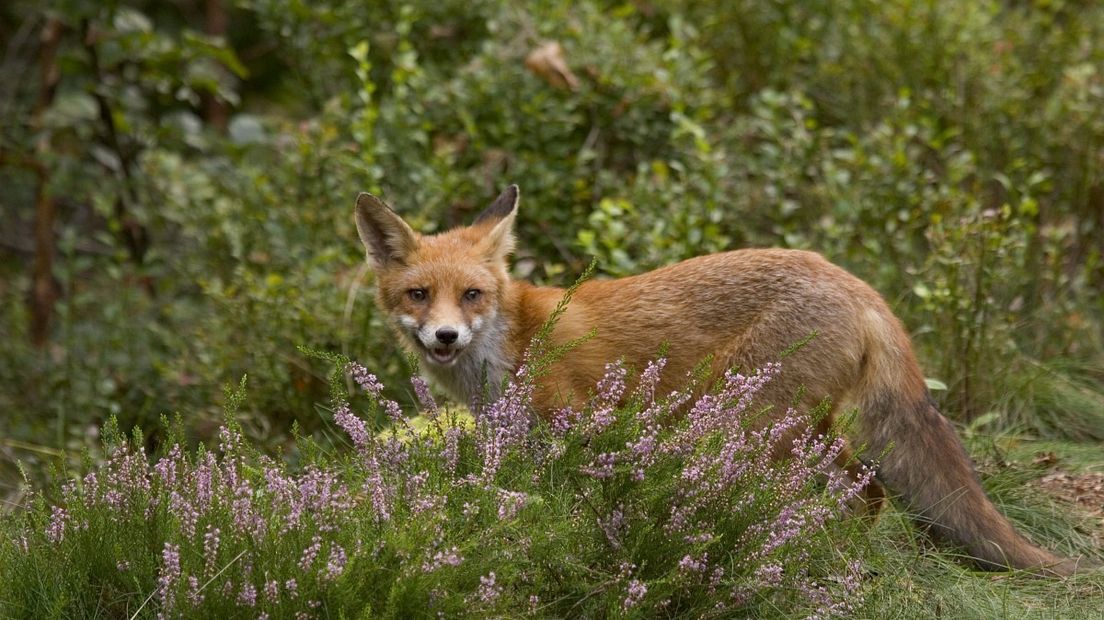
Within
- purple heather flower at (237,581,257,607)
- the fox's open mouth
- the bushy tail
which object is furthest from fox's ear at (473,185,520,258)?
purple heather flower at (237,581,257,607)

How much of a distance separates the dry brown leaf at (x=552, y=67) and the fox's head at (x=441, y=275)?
7.35ft

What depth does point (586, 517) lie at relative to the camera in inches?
149

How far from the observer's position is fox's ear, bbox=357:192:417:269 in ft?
17.5

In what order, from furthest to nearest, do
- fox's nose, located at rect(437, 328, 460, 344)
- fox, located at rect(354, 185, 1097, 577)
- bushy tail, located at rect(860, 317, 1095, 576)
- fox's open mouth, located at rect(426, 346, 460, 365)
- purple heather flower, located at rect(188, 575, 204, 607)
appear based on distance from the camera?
fox's open mouth, located at rect(426, 346, 460, 365) → fox's nose, located at rect(437, 328, 460, 344) → fox, located at rect(354, 185, 1097, 577) → bushy tail, located at rect(860, 317, 1095, 576) → purple heather flower, located at rect(188, 575, 204, 607)

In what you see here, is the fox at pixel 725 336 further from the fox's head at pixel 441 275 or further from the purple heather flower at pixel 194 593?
the purple heather flower at pixel 194 593

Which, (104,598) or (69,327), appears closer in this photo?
(104,598)

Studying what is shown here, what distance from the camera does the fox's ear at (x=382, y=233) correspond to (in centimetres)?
534

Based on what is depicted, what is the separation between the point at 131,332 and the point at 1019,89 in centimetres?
623

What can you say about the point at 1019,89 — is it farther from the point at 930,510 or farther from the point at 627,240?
the point at 930,510

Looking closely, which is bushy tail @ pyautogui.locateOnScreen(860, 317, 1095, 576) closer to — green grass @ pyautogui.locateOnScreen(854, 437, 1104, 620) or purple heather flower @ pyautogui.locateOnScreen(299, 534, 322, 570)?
green grass @ pyautogui.locateOnScreen(854, 437, 1104, 620)

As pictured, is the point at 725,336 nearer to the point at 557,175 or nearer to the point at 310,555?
the point at 310,555

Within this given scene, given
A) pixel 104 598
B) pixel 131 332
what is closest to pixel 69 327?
pixel 131 332

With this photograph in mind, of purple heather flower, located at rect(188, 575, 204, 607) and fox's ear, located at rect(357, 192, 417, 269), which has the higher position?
fox's ear, located at rect(357, 192, 417, 269)

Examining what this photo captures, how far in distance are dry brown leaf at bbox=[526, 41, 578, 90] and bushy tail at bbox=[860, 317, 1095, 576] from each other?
3.49m
